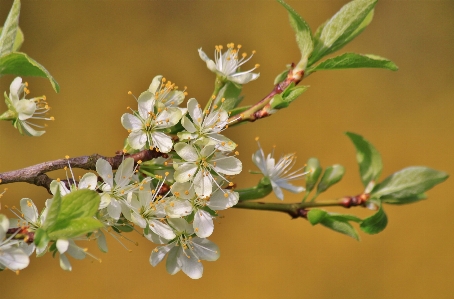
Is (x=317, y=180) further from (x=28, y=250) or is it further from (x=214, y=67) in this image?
(x=28, y=250)

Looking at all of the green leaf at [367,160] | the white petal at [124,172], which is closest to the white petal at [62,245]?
the white petal at [124,172]

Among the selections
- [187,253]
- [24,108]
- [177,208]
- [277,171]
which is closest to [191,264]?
[187,253]

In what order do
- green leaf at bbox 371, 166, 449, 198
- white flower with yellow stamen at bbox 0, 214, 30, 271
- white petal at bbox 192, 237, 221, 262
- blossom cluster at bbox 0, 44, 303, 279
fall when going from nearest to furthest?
white flower with yellow stamen at bbox 0, 214, 30, 271 → blossom cluster at bbox 0, 44, 303, 279 → white petal at bbox 192, 237, 221, 262 → green leaf at bbox 371, 166, 449, 198

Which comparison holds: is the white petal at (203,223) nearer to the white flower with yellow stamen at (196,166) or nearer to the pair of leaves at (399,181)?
the white flower with yellow stamen at (196,166)

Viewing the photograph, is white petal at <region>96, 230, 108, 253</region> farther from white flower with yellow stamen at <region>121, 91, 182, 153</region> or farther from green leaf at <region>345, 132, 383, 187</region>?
green leaf at <region>345, 132, 383, 187</region>

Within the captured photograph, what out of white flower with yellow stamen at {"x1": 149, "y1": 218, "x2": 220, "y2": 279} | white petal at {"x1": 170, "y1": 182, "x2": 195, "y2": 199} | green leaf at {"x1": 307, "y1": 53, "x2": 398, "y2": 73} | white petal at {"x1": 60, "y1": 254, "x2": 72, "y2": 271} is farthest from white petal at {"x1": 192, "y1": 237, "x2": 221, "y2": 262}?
green leaf at {"x1": 307, "y1": 53, "x2": 398, "y2": 73}

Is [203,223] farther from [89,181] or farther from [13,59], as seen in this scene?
[13,59]
